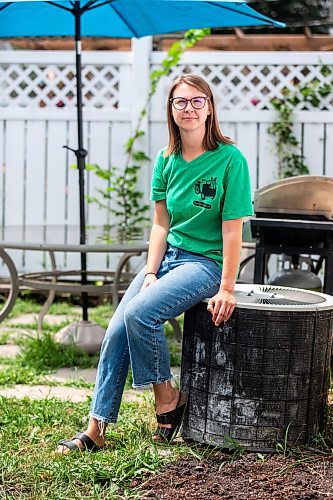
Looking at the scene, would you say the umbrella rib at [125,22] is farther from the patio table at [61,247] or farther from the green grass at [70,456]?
the green grass at [70,456]

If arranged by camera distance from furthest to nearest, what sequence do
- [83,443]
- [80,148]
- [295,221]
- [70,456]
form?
[80,148], [295,221], [83,443], [70,456]

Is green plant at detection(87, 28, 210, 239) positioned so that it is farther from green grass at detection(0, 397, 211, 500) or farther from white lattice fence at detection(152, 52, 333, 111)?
green grass at detection(0, 397, 211, 500)

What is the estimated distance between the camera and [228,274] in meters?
3.50

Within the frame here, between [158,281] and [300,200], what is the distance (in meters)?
1.69

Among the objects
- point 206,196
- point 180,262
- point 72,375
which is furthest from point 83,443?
point 72,375

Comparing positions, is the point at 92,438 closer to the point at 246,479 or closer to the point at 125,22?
the point at 246,479

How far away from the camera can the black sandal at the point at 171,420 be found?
11.8 feet

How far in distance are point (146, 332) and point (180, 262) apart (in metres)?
0.37

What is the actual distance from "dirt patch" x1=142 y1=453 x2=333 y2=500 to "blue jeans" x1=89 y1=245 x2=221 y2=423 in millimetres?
379

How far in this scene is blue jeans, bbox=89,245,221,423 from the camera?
3457 mm

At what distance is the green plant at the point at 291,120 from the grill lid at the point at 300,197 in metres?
1.96

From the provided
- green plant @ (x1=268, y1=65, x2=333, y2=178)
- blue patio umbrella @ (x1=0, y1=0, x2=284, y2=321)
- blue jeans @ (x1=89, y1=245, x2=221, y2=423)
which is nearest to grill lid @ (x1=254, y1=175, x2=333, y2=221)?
blue patio umbrella @ (x1=0, y1=0, x2=284, y2=321)

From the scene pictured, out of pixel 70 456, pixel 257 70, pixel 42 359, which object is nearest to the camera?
pixel 70 456

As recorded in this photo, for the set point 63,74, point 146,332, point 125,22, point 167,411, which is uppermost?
point 125,22
